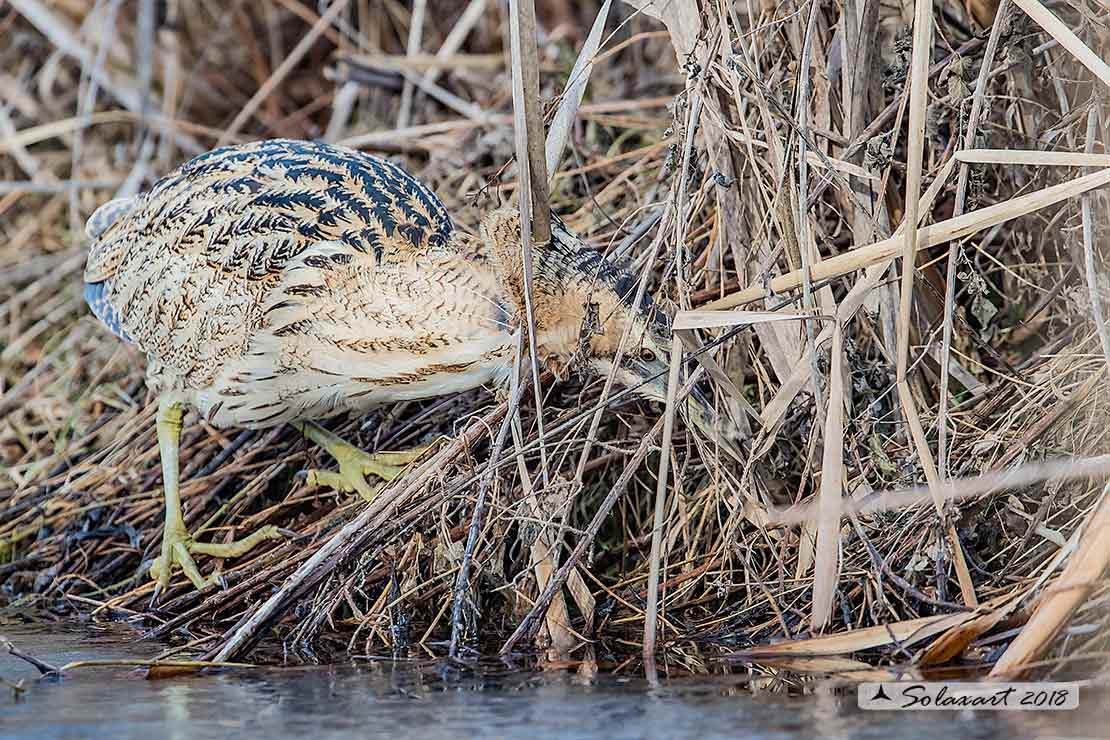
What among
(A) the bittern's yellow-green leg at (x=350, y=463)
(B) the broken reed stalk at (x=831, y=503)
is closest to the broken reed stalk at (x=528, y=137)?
(B) the broken reed stalk at (x=831, y=503)

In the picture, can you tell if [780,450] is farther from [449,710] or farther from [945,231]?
[449,710]

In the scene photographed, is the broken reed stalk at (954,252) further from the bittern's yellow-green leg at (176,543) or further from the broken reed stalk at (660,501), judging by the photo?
the bittern's yellow-green leg at (176,543)

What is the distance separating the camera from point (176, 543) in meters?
3.83

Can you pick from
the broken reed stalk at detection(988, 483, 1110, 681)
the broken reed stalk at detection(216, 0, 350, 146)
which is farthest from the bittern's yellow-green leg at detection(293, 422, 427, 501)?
the broken reed stalk at detection(216, 0, 350, 146)

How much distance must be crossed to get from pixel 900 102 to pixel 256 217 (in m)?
1.64

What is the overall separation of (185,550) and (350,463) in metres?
0.48

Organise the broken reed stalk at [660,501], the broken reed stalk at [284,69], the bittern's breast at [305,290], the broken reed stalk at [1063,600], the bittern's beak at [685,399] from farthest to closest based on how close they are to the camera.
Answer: the broken reed stalk at [284,69]
the bittern's breast at [305,290]
the bittern's beak at [685,399]
the broken reed stalk at [660,501]
the broken reed stalk at [1063,600]

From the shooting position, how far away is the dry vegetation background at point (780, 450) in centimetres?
285

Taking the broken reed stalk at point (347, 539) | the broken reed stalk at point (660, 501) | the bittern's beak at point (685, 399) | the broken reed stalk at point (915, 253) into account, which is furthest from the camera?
the bittern's beak at point (685, 399)

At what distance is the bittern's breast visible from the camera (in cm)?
338

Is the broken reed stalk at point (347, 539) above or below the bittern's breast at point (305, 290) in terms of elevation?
below

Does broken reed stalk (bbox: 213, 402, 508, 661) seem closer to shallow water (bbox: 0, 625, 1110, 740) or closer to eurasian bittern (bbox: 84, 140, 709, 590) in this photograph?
shallow water (bbox: 0, 625, 1110, 740)

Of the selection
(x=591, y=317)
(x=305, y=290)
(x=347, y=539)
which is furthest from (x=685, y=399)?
(x=305, y=290)

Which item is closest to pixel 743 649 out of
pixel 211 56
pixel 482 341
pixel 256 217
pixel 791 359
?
pixel 791 359
